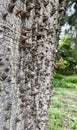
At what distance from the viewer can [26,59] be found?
Result: 155 centimetres

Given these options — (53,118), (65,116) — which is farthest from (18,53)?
(65,116)

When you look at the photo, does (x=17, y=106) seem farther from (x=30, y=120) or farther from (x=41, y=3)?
(x=41, y=3)

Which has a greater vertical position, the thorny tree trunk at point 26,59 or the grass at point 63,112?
the thorny tree trunk at point 26,59

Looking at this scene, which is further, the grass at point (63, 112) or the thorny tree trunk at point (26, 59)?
the grass at point (63, 112)

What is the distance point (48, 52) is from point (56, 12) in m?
0.23

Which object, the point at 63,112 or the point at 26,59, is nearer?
the point at 26,59

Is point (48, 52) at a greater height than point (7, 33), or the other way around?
point (7, 33)

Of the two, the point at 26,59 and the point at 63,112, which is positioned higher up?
the point at 26,59

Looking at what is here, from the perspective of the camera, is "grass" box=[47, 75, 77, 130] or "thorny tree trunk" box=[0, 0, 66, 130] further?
"grass" box=[47, 75, 77, 130]

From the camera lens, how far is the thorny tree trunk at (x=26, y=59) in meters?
1.30

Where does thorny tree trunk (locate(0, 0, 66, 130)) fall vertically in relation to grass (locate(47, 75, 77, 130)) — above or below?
above

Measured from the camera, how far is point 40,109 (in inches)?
78.0

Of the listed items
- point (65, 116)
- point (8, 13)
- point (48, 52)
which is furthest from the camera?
point (65, 116)

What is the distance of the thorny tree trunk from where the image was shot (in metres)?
1.30
